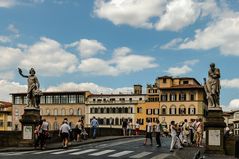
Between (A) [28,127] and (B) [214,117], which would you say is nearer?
(B) [214,117]

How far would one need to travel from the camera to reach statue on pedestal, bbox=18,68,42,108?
3012cm

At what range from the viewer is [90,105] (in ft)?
463

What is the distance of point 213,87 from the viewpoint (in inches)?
1059

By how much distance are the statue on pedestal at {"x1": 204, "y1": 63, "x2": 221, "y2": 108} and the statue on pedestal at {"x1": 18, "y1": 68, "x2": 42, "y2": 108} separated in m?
10.1

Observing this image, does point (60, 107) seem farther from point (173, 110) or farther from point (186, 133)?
point (186, 133)

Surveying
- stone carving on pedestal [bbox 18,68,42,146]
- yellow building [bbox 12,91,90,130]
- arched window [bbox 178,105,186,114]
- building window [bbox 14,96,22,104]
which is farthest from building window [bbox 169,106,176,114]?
stone carving on pedestal [bbox 18,68,42,146]

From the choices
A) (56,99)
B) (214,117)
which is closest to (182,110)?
(56,99)

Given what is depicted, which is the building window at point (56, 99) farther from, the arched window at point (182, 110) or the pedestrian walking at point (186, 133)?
the pedestrian walking at point (186, 133)

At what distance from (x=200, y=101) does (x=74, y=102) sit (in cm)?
3751

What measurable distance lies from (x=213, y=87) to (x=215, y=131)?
2.34 metres

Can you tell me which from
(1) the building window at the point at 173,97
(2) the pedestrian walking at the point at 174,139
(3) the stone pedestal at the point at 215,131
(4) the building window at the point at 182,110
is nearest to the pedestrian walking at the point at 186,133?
(2) the pedestrian walking at the point at 174,139

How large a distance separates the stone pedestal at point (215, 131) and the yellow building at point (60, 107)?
4583 inches

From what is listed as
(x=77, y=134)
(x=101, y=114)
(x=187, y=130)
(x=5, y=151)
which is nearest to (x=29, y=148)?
(x=5, y=151)

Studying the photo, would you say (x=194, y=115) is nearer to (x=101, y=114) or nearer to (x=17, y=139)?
(x=101, y=114)
